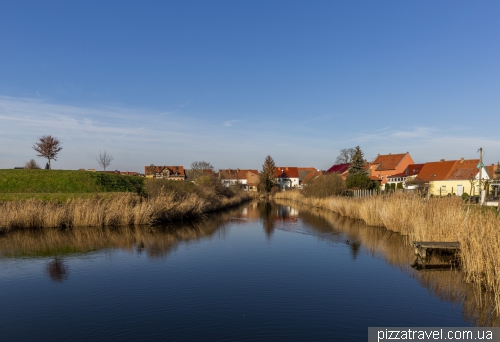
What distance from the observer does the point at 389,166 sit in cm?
6625

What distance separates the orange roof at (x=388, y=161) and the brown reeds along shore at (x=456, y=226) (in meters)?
43.8

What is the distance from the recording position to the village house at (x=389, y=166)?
214ft

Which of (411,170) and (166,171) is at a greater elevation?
(166,171)

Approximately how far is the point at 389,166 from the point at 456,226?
55947mm

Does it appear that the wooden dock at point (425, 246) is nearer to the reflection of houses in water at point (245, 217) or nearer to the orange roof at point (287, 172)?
the reflection of houses in water at point (245, 217)

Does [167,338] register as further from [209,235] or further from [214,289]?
[209,235]

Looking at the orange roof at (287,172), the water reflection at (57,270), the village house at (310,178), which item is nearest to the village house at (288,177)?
the orange roof at (287,172)

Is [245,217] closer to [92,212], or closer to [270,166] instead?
[92,212]

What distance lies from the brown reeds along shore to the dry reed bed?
1335 centimetres

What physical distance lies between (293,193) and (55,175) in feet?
108

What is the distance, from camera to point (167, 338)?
7.34 m

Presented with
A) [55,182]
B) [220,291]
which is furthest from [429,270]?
[55,182]

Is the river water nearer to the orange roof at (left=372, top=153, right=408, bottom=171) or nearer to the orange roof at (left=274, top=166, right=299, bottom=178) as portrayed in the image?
the orange roof at (left=372, top=153, right=408, bottom=171)

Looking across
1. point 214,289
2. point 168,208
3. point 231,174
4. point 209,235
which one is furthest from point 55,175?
point 231,174
